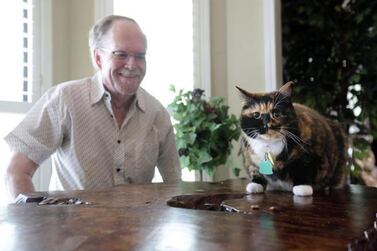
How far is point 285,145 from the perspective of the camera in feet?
3.24

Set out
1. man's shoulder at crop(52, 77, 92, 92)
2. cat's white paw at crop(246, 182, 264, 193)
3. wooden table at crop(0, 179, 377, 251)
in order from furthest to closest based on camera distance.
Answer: man's shoulder at crop(52, 77, 92, 92) < cat's white paw at crop(246, 182, 264, 193) < wooden table at crop(0, 179, 377, 251)

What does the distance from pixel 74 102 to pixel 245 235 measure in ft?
3.52

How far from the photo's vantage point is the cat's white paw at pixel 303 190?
0.97m

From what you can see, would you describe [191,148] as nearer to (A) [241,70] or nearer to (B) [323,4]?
(A) [241,70]

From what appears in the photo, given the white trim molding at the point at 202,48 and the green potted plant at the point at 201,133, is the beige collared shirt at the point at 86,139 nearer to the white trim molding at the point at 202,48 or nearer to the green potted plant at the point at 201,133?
the green potted plant at the point at 201,133

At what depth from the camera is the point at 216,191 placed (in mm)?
1099

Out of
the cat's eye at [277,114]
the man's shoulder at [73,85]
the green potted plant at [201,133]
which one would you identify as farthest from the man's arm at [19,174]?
the green potted plant at [201,133]

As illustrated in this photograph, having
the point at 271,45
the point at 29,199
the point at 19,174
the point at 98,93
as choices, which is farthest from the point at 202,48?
the point at 29,199

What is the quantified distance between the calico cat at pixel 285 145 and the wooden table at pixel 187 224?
0.06m

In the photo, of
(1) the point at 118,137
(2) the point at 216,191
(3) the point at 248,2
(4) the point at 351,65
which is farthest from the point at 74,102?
(4) the point at 351,65

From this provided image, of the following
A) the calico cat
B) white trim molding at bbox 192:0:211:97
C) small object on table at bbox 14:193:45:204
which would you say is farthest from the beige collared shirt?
white trim molding at bbox 192:0:211:97

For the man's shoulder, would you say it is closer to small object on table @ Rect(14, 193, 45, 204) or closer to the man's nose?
the man's nose

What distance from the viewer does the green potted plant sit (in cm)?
223

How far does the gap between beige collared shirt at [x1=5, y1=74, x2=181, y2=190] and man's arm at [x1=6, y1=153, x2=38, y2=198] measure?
0.08ft
